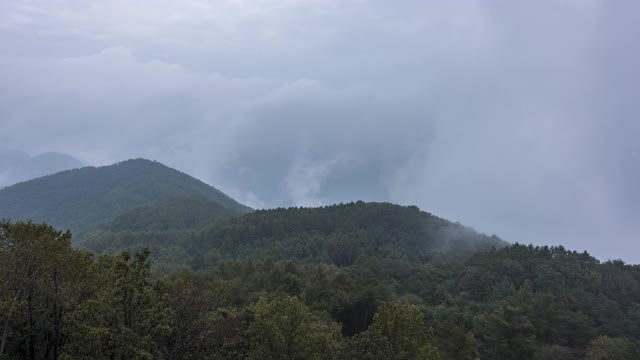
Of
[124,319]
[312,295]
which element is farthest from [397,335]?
[312,295]

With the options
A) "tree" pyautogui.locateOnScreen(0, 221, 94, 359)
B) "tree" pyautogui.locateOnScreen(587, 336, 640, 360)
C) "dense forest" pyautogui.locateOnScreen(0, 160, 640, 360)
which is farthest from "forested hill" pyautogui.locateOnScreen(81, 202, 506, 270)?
"tree" pyautogui.locateOnScreen(0, 221, 94, 359)

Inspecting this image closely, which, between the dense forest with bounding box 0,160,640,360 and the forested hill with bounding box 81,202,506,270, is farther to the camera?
the forested hill with bounding box 81,202,506,270

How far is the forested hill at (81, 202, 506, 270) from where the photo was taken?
441 feet

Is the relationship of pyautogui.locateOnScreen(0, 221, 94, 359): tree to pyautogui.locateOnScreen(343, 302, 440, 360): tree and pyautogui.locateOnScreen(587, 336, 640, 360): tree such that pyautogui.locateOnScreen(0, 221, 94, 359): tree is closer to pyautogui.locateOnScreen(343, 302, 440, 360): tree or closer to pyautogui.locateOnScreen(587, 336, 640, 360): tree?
pyautogui.locateOnScreen(343, 302, 440, 360): tree

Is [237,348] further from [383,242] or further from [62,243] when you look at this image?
[383,242]

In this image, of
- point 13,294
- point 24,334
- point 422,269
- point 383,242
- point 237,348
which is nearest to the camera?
point 13,294

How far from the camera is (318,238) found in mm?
140750

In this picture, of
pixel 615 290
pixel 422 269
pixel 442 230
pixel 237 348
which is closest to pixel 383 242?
pixel 442 230

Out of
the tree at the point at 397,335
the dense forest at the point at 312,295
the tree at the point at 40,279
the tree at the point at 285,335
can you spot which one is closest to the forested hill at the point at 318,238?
the dense forest at the point at 312,295

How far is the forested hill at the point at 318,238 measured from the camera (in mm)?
134500

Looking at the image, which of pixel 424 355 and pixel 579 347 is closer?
pixel 424 355

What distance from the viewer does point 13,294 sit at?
24609 mm

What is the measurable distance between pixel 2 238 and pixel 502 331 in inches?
2146

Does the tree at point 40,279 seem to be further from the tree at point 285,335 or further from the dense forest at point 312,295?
the tree at point 285,335
